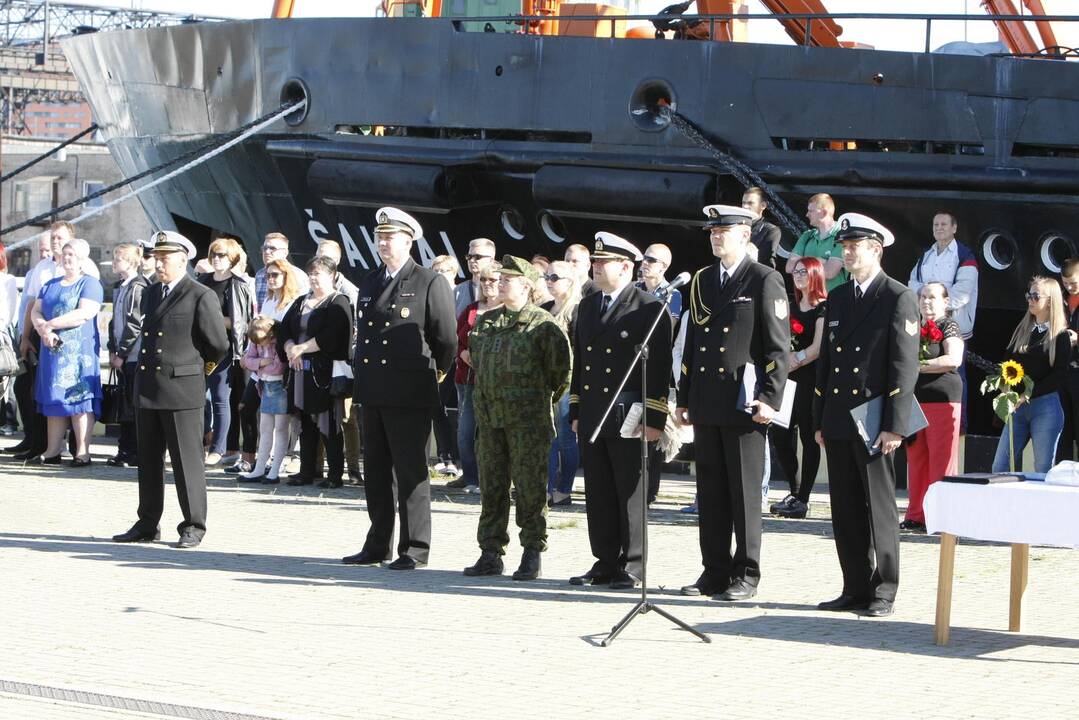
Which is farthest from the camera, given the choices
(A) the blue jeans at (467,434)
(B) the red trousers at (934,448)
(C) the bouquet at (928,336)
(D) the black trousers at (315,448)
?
(D) the black trousers at (315,448)

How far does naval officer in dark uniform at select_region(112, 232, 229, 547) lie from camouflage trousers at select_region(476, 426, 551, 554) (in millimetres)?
1676

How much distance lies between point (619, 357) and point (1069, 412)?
11.1 feet

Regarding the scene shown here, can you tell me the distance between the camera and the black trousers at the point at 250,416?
1223 centimetres

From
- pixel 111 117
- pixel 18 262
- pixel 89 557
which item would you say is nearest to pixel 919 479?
pixel 89 557

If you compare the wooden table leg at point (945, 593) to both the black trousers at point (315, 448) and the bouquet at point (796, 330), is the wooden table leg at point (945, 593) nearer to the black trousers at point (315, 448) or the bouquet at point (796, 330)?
the bouquet at point (796, 330)

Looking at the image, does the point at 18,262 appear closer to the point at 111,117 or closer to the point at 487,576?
the point at 111,117

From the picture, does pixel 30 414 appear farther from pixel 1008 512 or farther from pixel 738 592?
pixel 1008 512

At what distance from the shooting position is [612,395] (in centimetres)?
796

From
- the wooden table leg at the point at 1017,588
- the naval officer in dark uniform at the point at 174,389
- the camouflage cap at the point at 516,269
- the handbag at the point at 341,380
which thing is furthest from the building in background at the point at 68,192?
the wooden table leg at the point at 1017,588

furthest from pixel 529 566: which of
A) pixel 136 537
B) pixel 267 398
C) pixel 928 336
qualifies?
pixel 267 398

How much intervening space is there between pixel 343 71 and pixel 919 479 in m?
6.94

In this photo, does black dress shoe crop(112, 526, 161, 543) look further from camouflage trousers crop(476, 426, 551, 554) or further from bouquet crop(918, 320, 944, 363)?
bouquet crop(918, 320, 944, 363)

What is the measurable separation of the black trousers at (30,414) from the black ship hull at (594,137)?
2.99 m

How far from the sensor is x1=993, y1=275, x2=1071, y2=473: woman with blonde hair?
32.7ft
